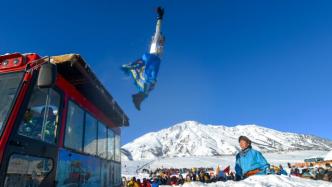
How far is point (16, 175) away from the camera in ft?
11.1

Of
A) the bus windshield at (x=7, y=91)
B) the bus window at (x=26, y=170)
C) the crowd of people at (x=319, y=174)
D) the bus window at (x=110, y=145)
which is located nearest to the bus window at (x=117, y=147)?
the bus window at (x=110, y=145)

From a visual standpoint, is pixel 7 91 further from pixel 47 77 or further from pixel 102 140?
pixel 102 140

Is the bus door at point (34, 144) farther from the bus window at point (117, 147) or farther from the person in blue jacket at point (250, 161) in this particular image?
the bus window at point (117, 147)

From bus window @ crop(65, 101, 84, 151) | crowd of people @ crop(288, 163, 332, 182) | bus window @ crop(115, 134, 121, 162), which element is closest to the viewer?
bus window @ crop(65, 101, 84, 151)

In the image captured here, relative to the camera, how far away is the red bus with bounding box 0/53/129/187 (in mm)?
3396

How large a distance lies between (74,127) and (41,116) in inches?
43.1

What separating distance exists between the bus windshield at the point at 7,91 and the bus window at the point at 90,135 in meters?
1.89

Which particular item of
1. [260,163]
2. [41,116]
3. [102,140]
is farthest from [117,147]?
[41,116]

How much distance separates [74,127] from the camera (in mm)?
4922

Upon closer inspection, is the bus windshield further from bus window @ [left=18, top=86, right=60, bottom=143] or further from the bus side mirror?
the bus side mirror

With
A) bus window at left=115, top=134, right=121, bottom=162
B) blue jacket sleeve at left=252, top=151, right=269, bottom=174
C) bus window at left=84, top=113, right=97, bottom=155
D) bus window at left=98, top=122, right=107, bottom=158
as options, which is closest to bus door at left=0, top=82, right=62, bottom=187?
bus window at left=84, top=113, right=97, bottom=155

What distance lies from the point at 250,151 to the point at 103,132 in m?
3.20

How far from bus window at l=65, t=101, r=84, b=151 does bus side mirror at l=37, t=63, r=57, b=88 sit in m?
1.38

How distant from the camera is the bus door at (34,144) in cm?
332
